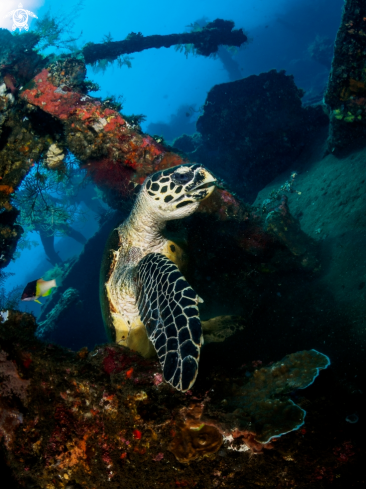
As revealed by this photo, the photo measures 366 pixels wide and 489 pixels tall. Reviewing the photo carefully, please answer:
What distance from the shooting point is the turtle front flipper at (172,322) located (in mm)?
1481

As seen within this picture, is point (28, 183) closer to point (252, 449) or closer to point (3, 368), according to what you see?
point (3, 368)

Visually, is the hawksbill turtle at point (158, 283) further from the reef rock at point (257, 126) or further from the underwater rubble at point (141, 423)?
the reef rock at point (257, 126)

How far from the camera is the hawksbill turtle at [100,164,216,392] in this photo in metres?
1.59

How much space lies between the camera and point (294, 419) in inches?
51.2

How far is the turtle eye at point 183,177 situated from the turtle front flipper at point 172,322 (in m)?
0.84

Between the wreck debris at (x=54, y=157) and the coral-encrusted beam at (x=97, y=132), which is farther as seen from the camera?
the wreck debris at (x=54, y=157)

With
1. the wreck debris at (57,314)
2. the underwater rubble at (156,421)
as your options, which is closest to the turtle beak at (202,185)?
the underwater rubble at (156,421)

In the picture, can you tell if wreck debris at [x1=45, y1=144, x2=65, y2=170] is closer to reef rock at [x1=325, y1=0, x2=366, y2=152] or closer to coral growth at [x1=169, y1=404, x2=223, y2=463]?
coral growth at [x1=169, y1=404, x2=223, y2=463]

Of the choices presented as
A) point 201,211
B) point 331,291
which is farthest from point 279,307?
point 201,211

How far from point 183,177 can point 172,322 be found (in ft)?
4.63

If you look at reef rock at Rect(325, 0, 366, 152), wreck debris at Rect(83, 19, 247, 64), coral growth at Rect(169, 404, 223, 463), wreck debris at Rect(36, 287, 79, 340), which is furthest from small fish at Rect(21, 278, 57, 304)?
wreck debris at Rect(83, 19, 247, 64)

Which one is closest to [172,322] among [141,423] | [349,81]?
[141,423]

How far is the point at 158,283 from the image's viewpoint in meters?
2.20

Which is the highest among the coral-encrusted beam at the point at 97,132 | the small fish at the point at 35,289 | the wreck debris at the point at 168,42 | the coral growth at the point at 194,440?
the wreck debris at the point at 168,42
